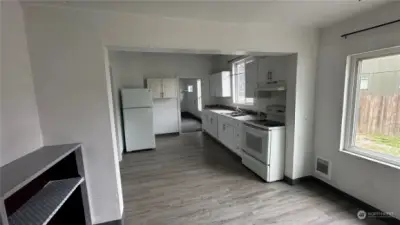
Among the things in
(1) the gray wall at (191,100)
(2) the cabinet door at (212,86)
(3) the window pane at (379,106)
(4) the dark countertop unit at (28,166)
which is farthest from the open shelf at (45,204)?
(1) the gray wall at (191,100)

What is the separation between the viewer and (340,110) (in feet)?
8.93

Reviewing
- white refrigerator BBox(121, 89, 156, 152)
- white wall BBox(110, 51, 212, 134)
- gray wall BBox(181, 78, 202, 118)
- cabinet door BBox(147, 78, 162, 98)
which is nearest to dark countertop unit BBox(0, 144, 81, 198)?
white refrigerator BBox(121, 89, 156, 152)

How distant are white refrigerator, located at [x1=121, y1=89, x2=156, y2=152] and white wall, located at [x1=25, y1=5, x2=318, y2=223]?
284 centimetres

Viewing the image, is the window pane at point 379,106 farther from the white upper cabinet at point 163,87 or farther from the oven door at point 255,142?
the white upper cabinet at point 163,87

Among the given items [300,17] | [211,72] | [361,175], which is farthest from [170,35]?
[211,72]

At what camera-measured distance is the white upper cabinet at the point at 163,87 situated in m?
6.12

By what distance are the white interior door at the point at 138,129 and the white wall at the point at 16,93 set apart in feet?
9.91

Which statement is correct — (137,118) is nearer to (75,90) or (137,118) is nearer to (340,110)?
(75,90)

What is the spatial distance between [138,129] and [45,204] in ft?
11.8

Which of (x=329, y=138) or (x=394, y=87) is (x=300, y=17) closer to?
(x=394, y=87)

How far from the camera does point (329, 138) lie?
2916 mm

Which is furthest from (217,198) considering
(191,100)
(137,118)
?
(191,100)

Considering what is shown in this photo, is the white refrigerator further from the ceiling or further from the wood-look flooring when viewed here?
the ceiling

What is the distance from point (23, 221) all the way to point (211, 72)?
619 cm
